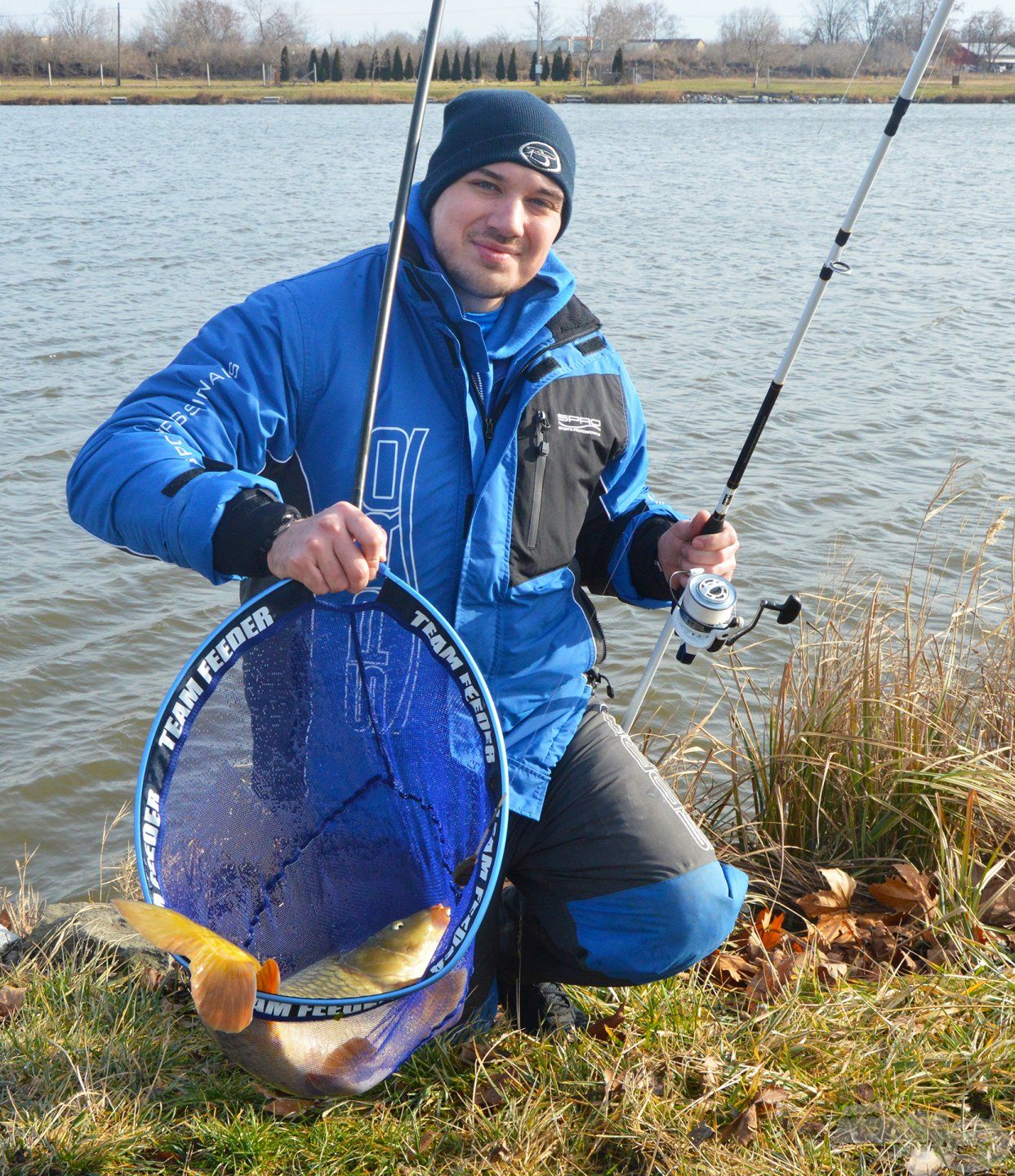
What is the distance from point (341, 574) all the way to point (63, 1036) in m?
1.23

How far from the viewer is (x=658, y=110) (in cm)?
5412

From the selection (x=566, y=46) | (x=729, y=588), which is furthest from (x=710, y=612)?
(x=566, y=46)

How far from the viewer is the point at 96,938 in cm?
291

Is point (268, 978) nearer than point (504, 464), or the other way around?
point (268, 978)

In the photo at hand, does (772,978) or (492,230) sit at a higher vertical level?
(492,230)

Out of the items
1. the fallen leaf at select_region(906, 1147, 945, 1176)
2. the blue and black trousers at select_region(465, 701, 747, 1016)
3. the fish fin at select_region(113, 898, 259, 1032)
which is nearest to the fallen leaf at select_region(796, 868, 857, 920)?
the blue and black trousers at select_region(465, 701, 747, 1016)

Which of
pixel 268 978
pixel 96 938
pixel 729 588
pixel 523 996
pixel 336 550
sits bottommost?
pixel 96 938

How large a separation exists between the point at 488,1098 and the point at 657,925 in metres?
0.48

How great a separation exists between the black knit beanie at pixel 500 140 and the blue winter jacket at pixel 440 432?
14cm

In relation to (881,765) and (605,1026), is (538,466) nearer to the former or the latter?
(605,1026)

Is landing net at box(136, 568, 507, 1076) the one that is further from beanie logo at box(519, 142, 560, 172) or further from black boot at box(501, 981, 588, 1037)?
beanie logo at box(519, 142, 560, 172)

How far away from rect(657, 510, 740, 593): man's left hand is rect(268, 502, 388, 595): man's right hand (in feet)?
3.45

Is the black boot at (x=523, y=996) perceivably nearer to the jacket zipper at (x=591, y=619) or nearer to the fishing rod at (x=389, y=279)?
the jacket zipper at (x=591, y=619)

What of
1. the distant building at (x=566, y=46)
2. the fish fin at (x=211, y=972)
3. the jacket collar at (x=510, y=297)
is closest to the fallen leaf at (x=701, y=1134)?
the fish fin at (x=211, y=972)
